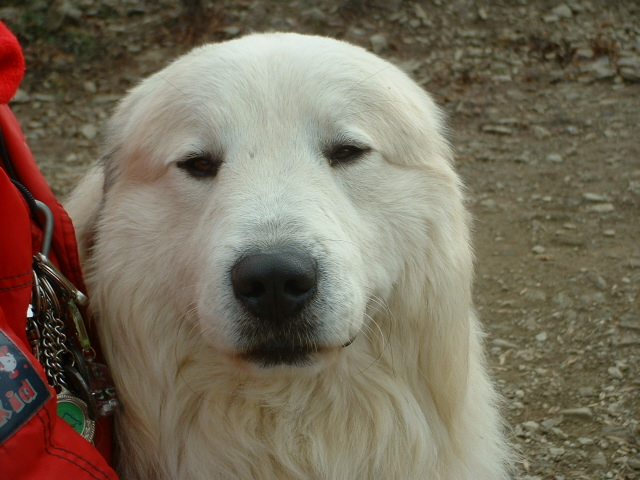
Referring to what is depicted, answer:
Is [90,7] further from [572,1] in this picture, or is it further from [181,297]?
[181,297]

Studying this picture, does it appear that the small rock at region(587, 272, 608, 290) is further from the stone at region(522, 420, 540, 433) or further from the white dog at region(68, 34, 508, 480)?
the white dog at region(68, 34, 508, 480)

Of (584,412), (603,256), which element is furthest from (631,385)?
(603,256)

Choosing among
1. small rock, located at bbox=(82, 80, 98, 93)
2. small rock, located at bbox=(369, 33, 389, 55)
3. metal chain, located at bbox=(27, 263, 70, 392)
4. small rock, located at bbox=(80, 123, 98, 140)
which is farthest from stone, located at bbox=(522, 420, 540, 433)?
small rock, located at bbox=(82, 80, 98, 93)

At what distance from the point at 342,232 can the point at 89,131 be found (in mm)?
5433

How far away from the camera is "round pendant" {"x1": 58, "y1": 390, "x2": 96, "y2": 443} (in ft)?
7.78

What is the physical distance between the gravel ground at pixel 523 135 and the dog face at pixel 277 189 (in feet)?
5.53

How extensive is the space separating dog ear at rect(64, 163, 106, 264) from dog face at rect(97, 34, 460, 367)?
0.37ft

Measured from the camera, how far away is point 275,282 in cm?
217

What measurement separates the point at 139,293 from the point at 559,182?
431 centimetres

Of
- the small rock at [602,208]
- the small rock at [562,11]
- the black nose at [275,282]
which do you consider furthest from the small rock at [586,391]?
the small rock at [562,11]

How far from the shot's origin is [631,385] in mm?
4133

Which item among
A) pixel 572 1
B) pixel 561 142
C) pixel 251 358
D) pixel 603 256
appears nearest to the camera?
pixel 251 358

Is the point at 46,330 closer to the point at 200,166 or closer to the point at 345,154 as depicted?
the point at 200,166

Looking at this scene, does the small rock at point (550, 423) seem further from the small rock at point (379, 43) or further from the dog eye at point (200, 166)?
the small rock at point (379, 43)
